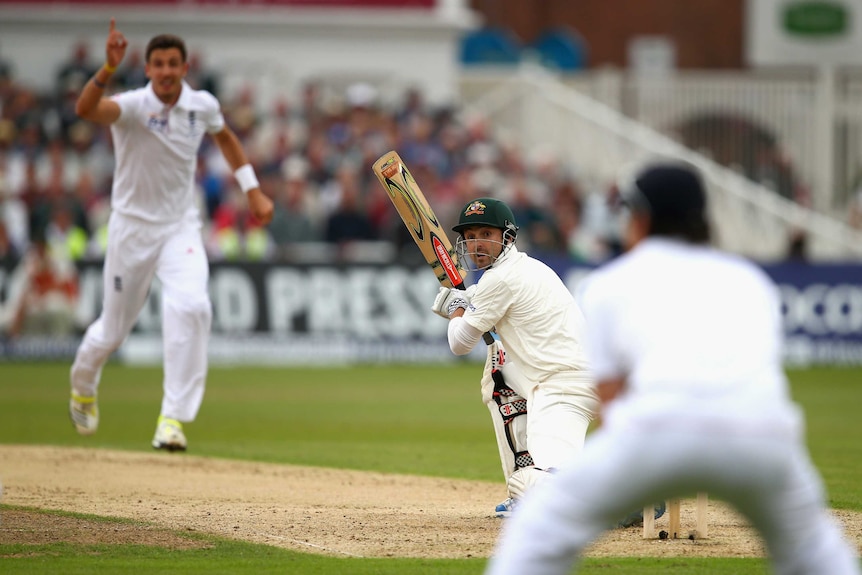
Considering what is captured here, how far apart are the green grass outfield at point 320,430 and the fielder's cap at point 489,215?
2.19 metres

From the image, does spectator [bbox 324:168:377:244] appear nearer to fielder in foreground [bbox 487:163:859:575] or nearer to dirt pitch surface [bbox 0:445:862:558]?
dirt pitch surface [bbox 0:445:862:558]

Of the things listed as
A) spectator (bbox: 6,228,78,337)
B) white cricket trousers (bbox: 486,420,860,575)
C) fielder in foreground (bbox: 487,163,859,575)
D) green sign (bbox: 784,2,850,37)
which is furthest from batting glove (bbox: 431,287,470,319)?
green sign (bbox: 784,2,850,37)

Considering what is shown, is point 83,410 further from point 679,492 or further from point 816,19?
point 816,19

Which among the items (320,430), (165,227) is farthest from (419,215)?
(320,430)

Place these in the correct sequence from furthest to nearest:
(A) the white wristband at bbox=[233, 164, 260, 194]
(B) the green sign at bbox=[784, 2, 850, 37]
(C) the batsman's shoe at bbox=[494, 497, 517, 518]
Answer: (B) the green sign at bbox=[784, 2, 850, 37]
(A) the white wristband at bbox=[233, 164, 260, 194]
(C) the batsman's shoe at bbox=[494, 497, 517, 518]

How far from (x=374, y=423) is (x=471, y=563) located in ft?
27.5

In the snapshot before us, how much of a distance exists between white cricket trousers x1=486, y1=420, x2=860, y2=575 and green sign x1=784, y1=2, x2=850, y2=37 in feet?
94.7

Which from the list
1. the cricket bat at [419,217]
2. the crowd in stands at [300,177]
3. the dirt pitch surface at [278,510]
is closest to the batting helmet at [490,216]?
the cricket bat at [419,217]

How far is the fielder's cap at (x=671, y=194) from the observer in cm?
441

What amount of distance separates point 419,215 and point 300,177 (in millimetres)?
14040

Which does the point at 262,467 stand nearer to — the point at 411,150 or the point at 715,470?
the point at 715,470

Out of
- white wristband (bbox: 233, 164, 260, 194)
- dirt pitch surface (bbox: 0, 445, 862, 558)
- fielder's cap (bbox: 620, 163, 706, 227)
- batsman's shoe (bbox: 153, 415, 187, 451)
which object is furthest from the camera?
white wristband (bbox: 233, 164, 260, 194)

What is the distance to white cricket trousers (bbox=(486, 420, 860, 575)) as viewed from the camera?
4117mm

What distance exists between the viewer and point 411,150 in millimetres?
24172
